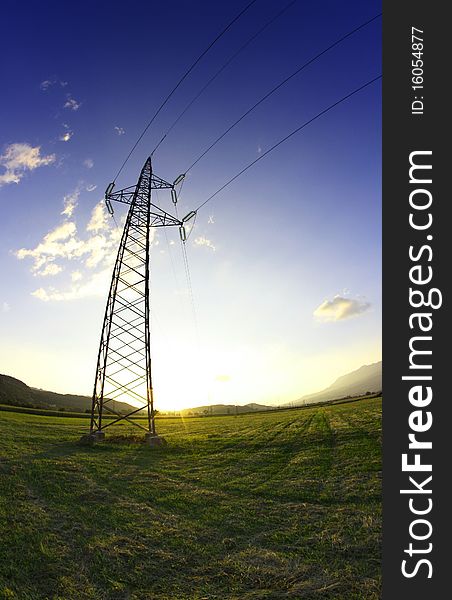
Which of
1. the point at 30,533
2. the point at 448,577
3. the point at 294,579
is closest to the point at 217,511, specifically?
the point at 294,579

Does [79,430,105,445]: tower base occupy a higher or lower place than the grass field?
lower

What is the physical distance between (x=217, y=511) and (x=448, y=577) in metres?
7.29

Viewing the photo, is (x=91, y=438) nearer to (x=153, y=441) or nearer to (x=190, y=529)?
(x=153, y=441)

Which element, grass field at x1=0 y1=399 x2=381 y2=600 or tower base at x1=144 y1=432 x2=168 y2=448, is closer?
grass field at x1=0 y1=399 x2=381 y2=600

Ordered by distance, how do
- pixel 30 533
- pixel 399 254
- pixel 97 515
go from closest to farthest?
pixel 399 254 < pixel 30 533 < pixel 97 515

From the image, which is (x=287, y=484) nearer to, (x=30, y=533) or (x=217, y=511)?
(x=217, y=511)

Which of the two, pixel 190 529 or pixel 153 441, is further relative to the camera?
pixel 153 441

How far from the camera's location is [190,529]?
362 inches

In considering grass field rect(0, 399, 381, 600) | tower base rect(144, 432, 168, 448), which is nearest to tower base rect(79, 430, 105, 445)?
tower base rect(144, 432, 168, 448)

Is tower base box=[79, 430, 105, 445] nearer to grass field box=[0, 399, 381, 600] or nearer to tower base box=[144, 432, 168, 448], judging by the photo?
tower base box=[144, 432, 168, 448]

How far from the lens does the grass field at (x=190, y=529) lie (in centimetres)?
621

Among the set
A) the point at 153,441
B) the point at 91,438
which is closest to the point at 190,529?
the point at 153,441

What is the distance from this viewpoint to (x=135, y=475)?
51.3ft

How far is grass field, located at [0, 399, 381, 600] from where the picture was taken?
621 centimetres
